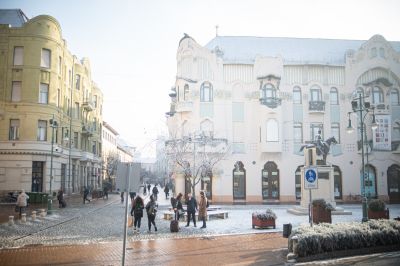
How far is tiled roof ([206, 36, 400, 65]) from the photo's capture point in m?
39.8

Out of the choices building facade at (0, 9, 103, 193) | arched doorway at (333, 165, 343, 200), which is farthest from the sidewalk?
arched doorway at (333, 165, 343, 200)

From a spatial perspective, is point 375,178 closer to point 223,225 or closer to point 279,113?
point 279,113

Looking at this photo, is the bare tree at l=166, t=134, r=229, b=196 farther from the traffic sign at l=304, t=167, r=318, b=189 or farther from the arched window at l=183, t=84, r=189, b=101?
the traffic sign at l=304, t=167, r=318, b=189

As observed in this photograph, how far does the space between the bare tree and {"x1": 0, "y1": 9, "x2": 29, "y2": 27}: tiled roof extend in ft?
69.4

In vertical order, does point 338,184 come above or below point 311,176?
below

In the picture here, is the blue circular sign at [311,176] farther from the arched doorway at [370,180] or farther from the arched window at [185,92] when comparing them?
the arched doorway at [370,180]

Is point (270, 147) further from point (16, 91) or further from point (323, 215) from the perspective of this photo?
point (16, 91)

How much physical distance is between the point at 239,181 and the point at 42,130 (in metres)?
20.3

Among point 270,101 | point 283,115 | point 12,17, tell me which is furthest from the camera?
point 12,17

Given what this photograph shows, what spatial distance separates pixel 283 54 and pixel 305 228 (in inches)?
1224

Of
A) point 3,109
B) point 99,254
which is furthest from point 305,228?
point 3,109

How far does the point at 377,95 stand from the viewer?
38938mm

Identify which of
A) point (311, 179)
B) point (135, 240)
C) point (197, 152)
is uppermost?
point (197, 152)

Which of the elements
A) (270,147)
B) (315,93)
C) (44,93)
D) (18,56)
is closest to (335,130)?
(315,93)
